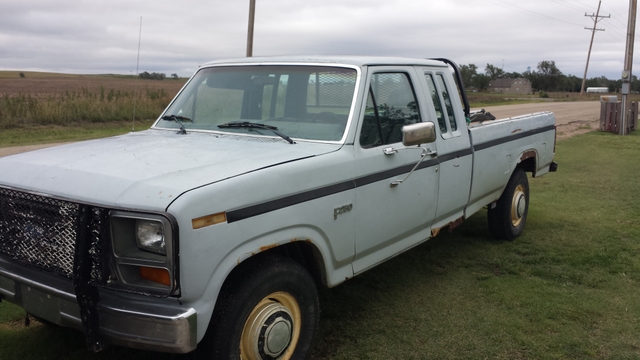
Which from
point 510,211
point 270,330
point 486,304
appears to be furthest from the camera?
point 510,211

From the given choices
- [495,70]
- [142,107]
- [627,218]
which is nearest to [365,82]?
[627,218]

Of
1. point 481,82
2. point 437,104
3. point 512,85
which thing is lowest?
point 437,104

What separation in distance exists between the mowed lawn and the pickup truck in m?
0.54

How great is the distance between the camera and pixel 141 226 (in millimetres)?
2719

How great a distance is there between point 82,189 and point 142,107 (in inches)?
769

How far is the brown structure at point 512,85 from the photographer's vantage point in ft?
287

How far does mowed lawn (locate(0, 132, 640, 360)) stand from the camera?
153 inches

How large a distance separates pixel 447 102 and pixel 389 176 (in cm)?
153

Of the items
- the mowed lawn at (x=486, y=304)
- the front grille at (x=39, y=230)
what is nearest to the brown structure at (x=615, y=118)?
the mowed lawn at (x=486, y=304)

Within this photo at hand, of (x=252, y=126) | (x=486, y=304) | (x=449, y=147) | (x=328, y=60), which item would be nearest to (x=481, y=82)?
(x=449, y=147)

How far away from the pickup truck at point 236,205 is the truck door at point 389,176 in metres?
0.01

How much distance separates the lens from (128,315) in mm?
2699

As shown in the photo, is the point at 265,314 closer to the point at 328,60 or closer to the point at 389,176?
the point at 389,176

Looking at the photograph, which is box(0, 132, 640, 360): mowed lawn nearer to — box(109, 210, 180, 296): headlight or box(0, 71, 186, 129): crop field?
box(109, 210, 180, 296): headlight
